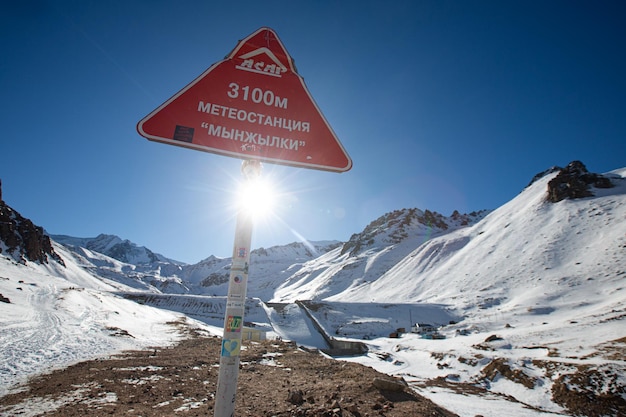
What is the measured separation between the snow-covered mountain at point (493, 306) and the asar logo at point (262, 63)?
11.5 m

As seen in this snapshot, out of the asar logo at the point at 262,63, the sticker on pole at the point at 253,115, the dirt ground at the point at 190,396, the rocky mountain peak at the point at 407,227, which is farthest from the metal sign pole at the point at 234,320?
the rocky mountain peak at the point at 407,227

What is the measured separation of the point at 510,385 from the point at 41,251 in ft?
528

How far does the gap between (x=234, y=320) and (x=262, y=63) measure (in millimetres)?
2593

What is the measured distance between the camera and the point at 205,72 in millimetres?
3111

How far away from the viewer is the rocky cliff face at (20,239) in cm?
10509

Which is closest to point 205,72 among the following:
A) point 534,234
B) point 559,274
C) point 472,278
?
point 559,274

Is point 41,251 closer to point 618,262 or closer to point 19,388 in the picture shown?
point 19,388

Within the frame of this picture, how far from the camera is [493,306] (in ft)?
177

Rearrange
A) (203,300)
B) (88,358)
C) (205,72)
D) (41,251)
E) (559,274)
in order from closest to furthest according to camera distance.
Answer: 1. (205,72)
2. (88,358)
3. (559,274)
4. (203,300)
5. (41,251)

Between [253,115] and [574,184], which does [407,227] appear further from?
[253,115]

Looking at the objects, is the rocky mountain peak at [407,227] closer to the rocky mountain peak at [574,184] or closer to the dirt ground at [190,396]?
the rocky mountain peak at [574,184]

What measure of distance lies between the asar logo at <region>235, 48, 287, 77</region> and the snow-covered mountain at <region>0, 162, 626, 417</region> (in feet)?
37.8

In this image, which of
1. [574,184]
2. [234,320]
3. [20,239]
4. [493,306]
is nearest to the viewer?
[234,320]

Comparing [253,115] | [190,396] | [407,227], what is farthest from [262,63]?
[407,227]
